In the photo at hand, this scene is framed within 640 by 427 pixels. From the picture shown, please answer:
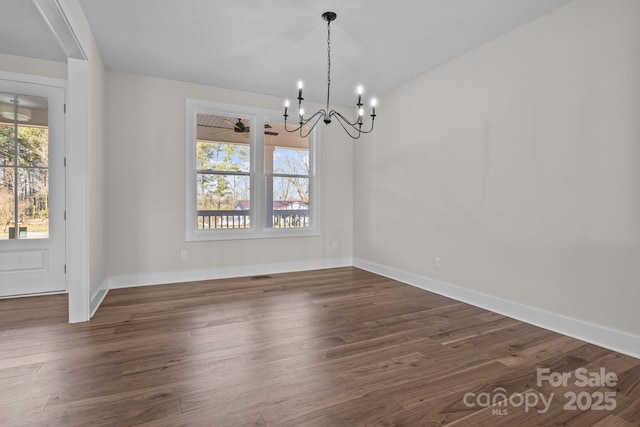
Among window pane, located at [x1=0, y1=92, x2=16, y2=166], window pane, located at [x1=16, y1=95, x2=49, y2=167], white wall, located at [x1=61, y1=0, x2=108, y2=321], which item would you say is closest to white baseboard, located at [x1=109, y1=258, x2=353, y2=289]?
white wall, located at [x1=61, y1=0, x2=108, y2=321]

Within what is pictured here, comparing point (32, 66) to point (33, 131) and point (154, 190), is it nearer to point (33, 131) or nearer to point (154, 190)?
point (33, 131)

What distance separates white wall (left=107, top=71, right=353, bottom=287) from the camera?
4.02 metres

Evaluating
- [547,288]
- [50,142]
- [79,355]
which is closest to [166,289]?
[79,355]

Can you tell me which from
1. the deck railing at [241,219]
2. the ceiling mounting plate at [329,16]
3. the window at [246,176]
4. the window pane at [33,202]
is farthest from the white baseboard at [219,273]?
the ceiling mounting plate at [329,16]

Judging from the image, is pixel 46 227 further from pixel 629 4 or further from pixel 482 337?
pixel 629 4

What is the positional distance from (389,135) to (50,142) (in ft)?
13.5

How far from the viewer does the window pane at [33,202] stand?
3559mm

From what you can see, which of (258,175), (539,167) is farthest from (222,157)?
(539,167)

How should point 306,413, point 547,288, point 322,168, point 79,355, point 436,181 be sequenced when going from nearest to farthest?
point 306,413 → point 79,355 → point 547,288 → point 436,181 → point 322,168

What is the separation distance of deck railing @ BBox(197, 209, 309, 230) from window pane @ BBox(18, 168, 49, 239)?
5.42 feet

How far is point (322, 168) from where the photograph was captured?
523 cm

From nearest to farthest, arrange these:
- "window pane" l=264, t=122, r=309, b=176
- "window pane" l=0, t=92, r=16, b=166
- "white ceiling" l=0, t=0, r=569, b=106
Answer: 1. "white ceiling" l=0, t=0, r=569, b=106
2. "window pane" l=0, t=92, r=16, b=166
3. "window pane" l=264, t=122, r=309, b=176

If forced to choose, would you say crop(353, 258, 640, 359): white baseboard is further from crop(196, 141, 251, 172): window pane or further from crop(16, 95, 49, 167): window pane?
crop(16, 95, 49, 167): window pane

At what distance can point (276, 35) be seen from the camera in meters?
3.13
